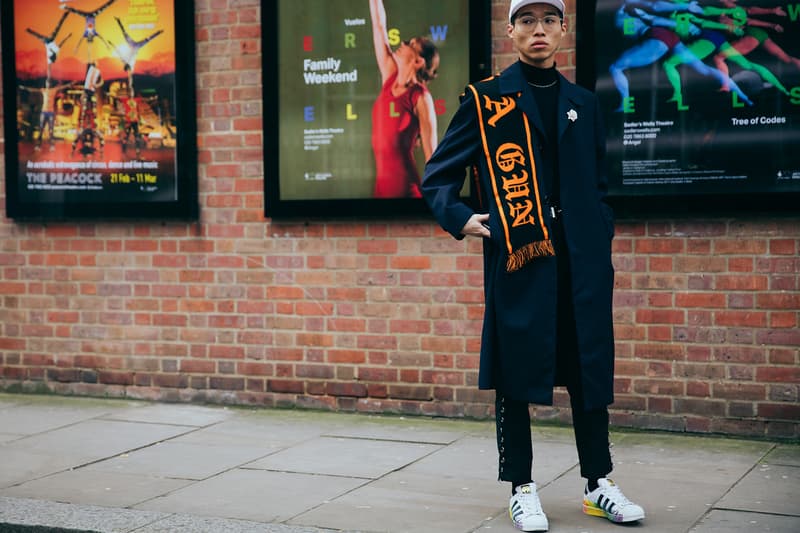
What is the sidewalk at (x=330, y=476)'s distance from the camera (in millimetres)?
5000

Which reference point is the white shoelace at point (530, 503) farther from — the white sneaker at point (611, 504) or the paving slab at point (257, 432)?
the paving slab at point (257, 432)

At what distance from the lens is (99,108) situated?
8.22 metres

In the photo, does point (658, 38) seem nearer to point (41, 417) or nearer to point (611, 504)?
point (611, 504)

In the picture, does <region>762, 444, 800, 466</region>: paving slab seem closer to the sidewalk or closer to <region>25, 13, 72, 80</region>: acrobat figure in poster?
the sidewalk

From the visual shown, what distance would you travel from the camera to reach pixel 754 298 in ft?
21.6

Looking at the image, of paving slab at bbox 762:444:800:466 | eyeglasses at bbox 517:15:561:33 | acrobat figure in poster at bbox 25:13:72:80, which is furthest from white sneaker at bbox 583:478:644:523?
acrobat figure in poster at bbox 25:13:72:80

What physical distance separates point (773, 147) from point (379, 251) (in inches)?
96.4

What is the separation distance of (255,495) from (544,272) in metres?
1.77

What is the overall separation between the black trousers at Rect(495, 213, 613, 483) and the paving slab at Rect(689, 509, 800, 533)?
1.53 feet

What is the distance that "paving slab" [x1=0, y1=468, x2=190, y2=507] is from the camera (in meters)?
5.48

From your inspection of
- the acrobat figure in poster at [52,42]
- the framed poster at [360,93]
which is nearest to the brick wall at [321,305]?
the framed poster at [360,93]

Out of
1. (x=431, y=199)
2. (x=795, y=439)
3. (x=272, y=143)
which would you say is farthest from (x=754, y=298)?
(x=272, y=143)

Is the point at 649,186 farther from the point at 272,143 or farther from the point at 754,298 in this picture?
the point at 272,143

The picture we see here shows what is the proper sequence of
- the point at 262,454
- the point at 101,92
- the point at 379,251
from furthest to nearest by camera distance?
the point at 101,92
the point at 379,251
the point at 262,454
